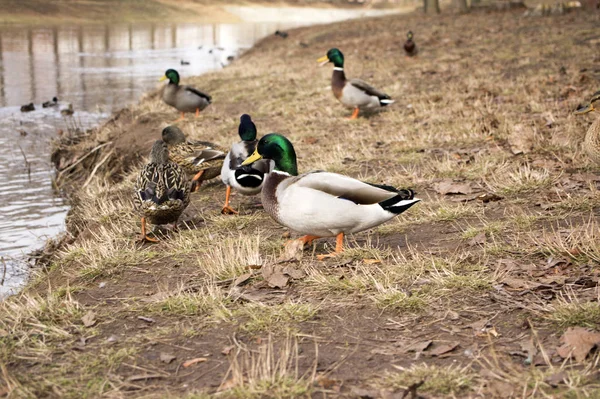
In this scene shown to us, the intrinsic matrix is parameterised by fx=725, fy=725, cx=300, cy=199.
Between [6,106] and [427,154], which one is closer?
[427,154]

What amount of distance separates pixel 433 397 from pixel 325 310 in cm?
107

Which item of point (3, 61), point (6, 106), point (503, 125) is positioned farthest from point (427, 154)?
point (3, 61)

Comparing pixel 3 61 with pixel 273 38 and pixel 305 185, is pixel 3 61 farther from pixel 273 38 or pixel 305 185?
pixel 305 185

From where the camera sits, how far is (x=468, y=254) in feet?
14.6

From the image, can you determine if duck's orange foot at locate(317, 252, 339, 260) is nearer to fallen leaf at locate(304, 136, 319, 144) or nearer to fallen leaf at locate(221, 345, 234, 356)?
fallen leaf at locate(221, 345, 234, 356)

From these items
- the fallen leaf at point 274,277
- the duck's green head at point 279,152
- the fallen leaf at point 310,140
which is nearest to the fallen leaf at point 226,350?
the fallen leaf at point 274,277

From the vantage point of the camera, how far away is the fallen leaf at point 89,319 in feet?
12.8

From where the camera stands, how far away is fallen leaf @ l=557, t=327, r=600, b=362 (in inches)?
125

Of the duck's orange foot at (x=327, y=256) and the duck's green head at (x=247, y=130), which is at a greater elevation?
the duck's green head at (x=247, y=130)

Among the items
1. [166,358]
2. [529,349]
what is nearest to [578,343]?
[529,349]

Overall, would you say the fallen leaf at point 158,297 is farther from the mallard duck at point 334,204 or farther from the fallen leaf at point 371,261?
the fallen leaf at point 371,261

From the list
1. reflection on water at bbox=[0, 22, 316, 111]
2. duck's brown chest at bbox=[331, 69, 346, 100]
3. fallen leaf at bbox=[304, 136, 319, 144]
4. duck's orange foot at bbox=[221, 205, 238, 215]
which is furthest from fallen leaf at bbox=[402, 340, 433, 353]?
reflection on water at bbox=[0, 22, 316, 111]

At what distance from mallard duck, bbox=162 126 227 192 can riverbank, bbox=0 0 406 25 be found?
29.8m

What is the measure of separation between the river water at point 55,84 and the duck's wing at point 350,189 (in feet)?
8.99
